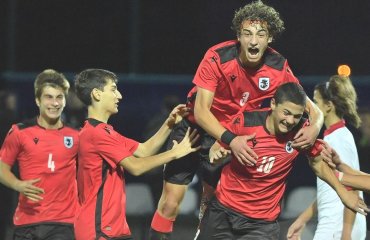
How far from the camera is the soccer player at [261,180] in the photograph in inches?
221

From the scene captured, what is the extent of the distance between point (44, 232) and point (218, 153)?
5.73ft

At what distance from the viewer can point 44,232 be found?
677 cm

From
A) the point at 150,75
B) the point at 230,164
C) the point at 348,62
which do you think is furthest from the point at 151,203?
the point at 230,164

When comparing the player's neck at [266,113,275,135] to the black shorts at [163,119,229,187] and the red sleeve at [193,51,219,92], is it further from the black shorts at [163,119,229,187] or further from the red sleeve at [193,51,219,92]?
the black shorts at [163,119,229,187]

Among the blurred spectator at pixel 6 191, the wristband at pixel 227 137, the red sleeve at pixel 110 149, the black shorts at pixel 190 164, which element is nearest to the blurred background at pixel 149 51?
the blurred spectator at pixel 6 191

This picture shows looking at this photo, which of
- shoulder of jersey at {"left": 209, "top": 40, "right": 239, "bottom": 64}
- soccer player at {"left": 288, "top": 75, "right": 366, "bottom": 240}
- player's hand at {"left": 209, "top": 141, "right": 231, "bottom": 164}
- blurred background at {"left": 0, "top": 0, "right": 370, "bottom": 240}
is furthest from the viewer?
blurred background at {"left": 0, "top": 0, "right": 370, "bottom": 240}

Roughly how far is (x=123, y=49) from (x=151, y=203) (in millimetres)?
2408

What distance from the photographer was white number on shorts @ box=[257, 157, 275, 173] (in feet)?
18.4

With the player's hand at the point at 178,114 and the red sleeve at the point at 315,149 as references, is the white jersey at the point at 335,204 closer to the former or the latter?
the red sleeve at the point at 315,149

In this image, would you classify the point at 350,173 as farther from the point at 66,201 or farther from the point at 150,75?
Answer: the point at 150,75

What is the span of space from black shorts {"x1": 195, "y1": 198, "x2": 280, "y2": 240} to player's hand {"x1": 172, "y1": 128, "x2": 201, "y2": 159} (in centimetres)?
35

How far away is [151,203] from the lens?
8.95 meters

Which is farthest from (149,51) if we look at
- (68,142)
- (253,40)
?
(253,40)

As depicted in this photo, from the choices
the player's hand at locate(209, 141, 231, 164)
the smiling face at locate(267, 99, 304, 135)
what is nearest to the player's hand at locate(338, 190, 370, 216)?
the smiling face at locate(267, 99, 304, 135)
